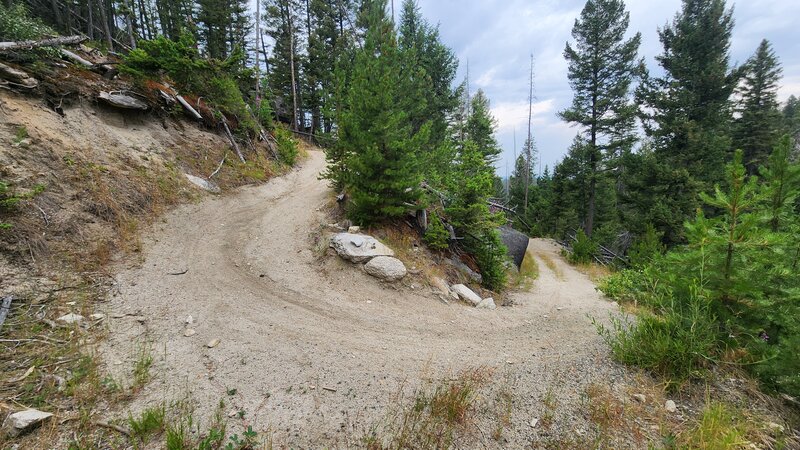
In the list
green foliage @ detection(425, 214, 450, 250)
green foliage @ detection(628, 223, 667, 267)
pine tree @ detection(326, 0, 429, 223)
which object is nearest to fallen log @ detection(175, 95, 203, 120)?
pine tree @ detection(326, 0, 429, 223)

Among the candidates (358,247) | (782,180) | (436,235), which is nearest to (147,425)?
(358,247)

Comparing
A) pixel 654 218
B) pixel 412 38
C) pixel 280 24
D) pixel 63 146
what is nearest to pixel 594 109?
pixel 654 218

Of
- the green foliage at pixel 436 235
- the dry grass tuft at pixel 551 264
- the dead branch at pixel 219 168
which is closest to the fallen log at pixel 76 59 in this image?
the dead branch at pixel 219 168

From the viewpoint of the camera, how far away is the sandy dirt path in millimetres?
3469

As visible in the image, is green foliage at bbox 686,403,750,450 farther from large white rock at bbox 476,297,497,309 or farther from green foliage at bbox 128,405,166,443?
green foliage at bbox 128,405,166,443

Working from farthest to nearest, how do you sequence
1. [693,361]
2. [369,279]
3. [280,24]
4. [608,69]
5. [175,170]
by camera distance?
[280,24], [608,69], [175,170], [369,279], [693,361]

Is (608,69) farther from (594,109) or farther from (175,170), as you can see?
(175,170)

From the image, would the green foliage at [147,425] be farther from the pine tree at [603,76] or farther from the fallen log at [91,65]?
the pine tree at [603,76]

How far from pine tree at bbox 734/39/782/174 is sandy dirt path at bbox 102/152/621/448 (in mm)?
27480

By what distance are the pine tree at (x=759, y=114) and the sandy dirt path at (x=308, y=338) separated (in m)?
27.5

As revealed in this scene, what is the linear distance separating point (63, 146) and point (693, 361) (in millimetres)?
13672

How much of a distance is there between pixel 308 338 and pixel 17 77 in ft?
36.2

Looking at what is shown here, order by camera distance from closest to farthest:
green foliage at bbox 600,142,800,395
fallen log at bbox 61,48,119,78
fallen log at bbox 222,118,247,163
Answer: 1. green foliage at bbox 600,142,800,395
2. fallen log at bbox 61,48,119,78
3. fallen log at bbox 222,118,247,163

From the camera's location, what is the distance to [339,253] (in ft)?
26.8
